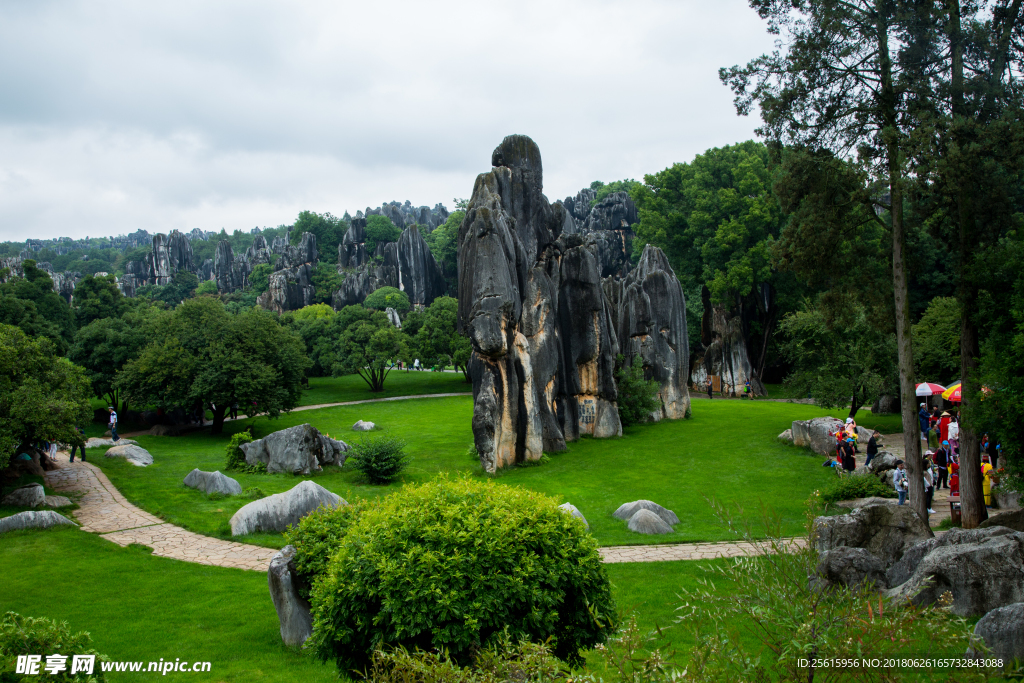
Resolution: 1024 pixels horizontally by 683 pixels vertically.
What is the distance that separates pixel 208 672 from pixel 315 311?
52405 mm

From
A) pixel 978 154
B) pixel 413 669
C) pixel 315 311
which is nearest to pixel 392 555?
pixel 413 669

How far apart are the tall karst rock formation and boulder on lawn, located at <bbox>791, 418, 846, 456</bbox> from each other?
671 centimetres

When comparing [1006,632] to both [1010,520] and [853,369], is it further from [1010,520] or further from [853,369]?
[853,369]

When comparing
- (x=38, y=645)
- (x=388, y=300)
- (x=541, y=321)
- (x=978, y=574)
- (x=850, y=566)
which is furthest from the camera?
(x=388, y=300)

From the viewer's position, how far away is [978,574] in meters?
8.02

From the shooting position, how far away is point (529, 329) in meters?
22.2

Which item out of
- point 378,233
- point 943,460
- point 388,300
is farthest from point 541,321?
point 378,233

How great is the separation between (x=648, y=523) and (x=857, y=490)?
5.60m

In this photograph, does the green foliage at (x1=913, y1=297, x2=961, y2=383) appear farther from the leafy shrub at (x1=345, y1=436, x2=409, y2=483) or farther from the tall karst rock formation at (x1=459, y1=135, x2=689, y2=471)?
the leafy shrub at (x1=345, y1=436, x2=409, y2=483)

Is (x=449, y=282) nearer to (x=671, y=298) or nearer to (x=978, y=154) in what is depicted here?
(x=671, y=298)

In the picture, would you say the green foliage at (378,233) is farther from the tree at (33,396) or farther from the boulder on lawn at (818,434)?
the boulder on lawn at (818,434)

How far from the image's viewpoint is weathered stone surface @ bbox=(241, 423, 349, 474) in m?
19.6

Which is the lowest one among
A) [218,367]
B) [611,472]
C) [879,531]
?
[611,472]

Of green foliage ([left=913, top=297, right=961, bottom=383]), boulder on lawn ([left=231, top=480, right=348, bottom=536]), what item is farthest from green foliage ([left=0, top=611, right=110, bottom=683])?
green foliage ([left=913, top=297, right=961, bottom=383])
